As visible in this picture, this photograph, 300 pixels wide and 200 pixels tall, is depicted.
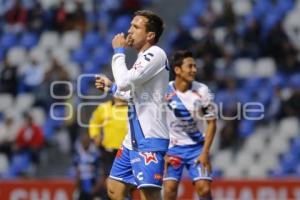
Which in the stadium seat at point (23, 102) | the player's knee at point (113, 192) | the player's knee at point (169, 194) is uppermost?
the stadium seat at point (23, 102)

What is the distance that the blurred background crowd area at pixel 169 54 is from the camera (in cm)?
1959

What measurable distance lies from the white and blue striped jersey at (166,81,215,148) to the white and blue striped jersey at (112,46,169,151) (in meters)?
2.41

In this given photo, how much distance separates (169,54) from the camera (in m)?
20.8

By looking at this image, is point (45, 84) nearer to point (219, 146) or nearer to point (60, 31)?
point (60, 31)

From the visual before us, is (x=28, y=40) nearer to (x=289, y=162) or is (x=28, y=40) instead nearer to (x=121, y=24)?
(x=121, y=24)

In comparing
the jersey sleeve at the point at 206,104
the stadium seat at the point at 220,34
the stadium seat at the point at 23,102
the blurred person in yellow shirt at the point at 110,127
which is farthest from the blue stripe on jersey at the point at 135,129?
the stadium seat at the point at 23,102

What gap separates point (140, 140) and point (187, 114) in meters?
2.63

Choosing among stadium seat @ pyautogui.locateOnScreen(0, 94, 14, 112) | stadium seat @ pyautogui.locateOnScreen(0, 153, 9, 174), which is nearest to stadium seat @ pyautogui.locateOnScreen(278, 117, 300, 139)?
stadium seat @ pyautogui.locateOnScreen(0, 153, 9, 174)

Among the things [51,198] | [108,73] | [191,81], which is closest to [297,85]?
[108,73]

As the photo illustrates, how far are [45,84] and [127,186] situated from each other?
10460 millimetres

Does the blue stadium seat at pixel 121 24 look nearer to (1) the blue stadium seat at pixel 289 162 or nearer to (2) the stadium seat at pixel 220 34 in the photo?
(2) the stadium seat at pixel 220 34

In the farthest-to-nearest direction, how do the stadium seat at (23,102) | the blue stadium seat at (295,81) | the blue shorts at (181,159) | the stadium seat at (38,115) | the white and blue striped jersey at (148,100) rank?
the stadium seat at (23,102), the stadium seat at (38,115), the blue stadium seat at (295,81), the blue shorts at (181,159), the white and blue striped jersey at (148,100)

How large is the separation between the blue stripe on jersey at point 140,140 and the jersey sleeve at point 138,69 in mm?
426

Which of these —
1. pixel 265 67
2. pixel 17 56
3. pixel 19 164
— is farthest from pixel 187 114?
pixel 17 56
